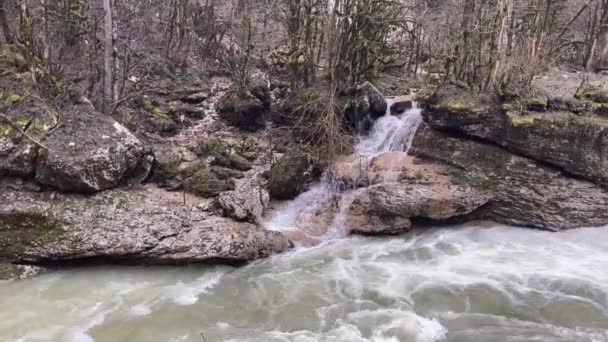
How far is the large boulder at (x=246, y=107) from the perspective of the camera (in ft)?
38.4

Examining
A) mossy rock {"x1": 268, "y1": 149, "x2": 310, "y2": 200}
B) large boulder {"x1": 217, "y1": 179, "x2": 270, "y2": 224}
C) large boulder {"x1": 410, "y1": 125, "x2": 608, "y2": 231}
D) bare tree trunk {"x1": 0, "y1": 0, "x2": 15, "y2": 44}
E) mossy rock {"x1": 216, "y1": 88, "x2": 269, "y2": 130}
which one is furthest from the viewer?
mossy rock {"x1": 216, "y1": 88, "x2": 269, "y2": 130}

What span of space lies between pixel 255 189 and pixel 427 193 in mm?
3008

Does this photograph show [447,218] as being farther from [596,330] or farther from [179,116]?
[179,116]

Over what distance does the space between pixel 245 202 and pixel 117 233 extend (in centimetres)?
211

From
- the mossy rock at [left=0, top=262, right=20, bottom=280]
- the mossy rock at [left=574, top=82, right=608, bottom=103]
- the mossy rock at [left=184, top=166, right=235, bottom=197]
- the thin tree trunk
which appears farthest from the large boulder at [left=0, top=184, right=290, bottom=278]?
the thin tree trunk

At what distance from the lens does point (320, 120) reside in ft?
33.8

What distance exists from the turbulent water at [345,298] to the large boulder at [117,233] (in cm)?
22

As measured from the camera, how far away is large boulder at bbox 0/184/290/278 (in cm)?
711

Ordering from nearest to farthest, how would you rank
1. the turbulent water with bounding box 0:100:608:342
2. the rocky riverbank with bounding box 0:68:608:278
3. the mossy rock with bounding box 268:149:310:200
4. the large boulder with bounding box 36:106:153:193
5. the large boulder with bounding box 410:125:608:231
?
the turbulent water with bounding box 0:100:608:342 → the rocky riverbank with bounding box 0:68:608:278 → the large boulder with bounding box 36:106:153:193 → the large boulder with bounding box 410:125:608:231 → the mossy rock with bounding box 268:149:310:200

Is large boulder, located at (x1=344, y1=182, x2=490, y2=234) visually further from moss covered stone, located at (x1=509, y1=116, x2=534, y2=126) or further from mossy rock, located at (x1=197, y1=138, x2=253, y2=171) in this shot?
mossy rock, located at (x1=197, y1=138, x2=253, y2=171)

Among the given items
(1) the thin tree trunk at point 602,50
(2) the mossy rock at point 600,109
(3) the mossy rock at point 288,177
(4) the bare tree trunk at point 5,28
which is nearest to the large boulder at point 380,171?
(3) the mossy rock at point 288,177

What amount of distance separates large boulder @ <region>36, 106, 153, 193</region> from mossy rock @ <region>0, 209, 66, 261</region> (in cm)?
A: 67

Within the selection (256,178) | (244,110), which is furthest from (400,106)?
(256,178)

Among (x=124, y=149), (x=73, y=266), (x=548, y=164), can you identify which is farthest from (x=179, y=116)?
(x=548, y=164)
